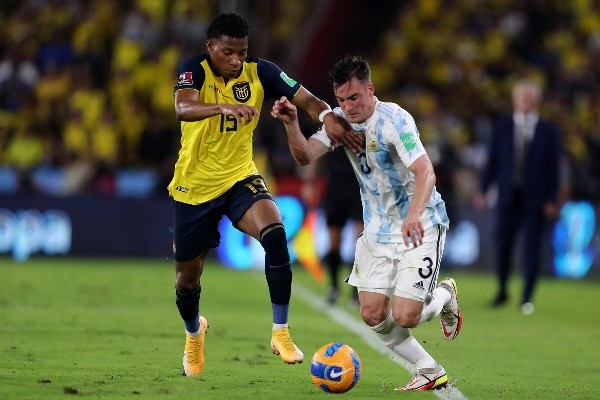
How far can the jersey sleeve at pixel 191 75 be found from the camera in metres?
7.07

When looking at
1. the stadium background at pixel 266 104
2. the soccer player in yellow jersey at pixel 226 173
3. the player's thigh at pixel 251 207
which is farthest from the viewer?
the stadium background at pixel 266 104

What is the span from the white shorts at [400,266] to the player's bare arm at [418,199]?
11.1 inches

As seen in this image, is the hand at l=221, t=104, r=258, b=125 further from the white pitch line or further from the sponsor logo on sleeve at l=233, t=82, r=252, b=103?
the white pitch line

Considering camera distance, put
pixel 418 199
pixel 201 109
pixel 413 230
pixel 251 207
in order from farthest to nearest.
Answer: pixel 251 207, pixel 201 109, pixel 418 199, pixel 413 230

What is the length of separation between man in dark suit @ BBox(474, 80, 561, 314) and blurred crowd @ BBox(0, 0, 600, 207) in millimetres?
3425

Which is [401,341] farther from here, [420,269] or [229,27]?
[229,27]

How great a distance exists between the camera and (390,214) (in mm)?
7160

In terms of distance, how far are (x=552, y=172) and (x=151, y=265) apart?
7166 mm

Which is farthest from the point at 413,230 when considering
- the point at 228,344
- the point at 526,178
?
the point at 526,178

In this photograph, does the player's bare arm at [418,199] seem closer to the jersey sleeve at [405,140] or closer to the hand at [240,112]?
the jersey sleeve at [405,140]

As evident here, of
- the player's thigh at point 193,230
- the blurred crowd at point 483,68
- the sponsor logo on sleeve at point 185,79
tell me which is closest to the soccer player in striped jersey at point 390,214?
the sponsor logo on sleeve at point 185,79

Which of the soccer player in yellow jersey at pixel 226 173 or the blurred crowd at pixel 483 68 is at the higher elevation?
the blurred crowd at pixel 483 68

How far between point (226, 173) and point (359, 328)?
3410 mm

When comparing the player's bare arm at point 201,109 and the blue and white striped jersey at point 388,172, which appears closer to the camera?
the player's bare arm at point 201,109
